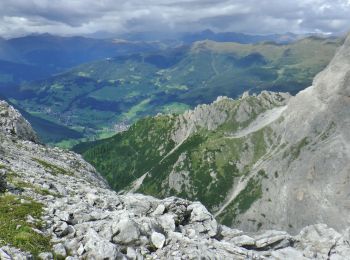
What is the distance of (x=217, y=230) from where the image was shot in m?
38.1

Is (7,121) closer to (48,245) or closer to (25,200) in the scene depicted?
(25,200)

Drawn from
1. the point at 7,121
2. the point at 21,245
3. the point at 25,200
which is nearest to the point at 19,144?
the point at 7,121

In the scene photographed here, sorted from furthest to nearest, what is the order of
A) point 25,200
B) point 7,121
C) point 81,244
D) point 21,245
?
point 7,121, point 25,200, point 81,244, point 21,245

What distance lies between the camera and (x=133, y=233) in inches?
1169

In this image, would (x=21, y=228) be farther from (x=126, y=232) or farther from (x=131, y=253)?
(x=131, y=253)

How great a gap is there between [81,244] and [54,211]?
6.97 m

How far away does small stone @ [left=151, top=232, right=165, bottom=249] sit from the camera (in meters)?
29.9

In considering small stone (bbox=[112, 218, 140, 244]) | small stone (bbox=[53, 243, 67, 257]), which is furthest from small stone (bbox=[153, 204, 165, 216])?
small stone (bbox=[53, 243, 67, 257])

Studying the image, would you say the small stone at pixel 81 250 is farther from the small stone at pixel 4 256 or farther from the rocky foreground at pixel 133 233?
the small stone at pixel 4 256

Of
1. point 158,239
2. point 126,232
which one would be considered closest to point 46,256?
point 126,232

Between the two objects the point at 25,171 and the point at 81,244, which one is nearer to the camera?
the point at 81,244

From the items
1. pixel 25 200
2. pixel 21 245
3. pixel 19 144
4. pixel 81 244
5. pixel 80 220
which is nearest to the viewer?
pixel 21 245

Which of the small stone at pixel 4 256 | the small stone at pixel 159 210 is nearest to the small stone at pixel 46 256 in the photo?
the small stone at pixel 4 256

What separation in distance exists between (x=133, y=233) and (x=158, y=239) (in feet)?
6.19
